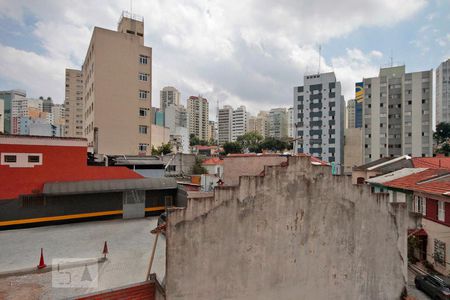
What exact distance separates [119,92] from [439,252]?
33.0 meters

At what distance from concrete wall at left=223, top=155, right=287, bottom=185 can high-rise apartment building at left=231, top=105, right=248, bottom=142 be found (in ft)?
454

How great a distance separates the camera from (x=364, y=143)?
58.6 metres

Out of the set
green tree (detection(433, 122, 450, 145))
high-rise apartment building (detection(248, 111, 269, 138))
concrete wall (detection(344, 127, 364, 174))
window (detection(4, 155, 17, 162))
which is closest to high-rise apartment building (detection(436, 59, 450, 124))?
green tree (detection(433, 122, 450, 145))

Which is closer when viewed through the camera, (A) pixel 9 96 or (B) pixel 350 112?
(B) pixel 350 112

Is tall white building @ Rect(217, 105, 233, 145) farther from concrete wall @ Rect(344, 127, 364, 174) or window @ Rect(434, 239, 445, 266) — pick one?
window @ Rect(434, 239, 445, 266)

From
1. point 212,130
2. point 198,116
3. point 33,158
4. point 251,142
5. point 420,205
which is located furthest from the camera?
point 212,130

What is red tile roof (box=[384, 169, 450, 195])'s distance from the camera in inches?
615

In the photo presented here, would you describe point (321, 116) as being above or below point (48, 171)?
above

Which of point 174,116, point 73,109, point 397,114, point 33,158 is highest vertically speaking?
point 174,116

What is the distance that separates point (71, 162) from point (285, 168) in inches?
572

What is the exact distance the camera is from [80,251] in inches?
429

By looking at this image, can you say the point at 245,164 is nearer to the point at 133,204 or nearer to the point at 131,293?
the point at 131,293

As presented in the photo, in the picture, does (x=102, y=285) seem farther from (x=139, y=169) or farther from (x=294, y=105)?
(x=294, y=105)

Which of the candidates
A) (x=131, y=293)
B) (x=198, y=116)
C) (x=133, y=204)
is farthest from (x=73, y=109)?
(x=131, y=293)
